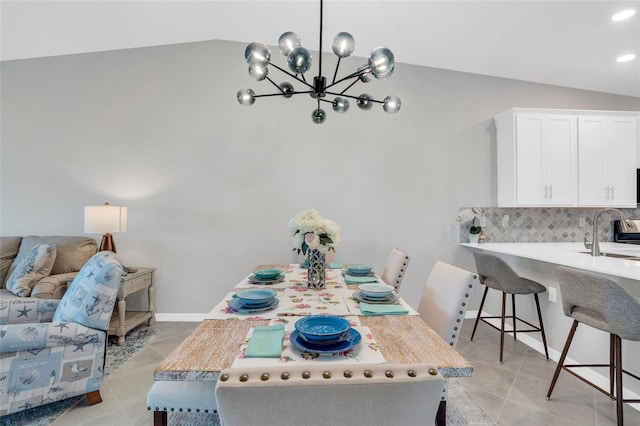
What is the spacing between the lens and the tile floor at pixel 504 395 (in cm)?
198

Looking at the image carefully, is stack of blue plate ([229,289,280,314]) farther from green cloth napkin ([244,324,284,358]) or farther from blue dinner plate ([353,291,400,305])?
blue dinner plate ([353,291,400,305])

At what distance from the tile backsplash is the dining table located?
8.48ft

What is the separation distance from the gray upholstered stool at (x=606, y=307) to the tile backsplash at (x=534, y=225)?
1842mm

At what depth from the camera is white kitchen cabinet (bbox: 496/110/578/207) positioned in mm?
3557

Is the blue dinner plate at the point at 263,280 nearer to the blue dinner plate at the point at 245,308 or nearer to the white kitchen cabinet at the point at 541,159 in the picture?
the blue dinner plate at the point at 245,308

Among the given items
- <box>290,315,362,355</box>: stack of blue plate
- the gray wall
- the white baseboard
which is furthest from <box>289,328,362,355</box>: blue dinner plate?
the gray wall

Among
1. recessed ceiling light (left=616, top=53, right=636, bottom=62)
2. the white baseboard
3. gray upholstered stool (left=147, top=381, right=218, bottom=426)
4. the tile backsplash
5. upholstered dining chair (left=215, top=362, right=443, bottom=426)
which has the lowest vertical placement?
the white baseboard

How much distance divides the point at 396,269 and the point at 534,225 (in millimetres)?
2348

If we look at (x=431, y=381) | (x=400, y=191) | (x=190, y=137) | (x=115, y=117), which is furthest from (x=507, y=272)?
(x=115, y=117)

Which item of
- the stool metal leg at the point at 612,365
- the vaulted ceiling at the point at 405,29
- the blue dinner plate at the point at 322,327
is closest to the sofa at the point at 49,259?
the vaulted ceiling at the point at 405,29

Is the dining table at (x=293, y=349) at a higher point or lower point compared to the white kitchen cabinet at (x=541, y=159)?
lower

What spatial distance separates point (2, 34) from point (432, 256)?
5154mm

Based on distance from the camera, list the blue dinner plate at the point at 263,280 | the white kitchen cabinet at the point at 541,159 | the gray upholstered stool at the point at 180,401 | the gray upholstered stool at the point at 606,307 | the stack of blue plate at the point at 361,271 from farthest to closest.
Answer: the white kitchen cabinet at the point at 541,159 < the stack of blue plate at the point at 361,271 < the blue dinner plate at the point at 263,280 < the gray upholstered stool at the point at 606,307 < the gray upholstered stool at the point at 180,401

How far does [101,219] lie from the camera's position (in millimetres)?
3182
